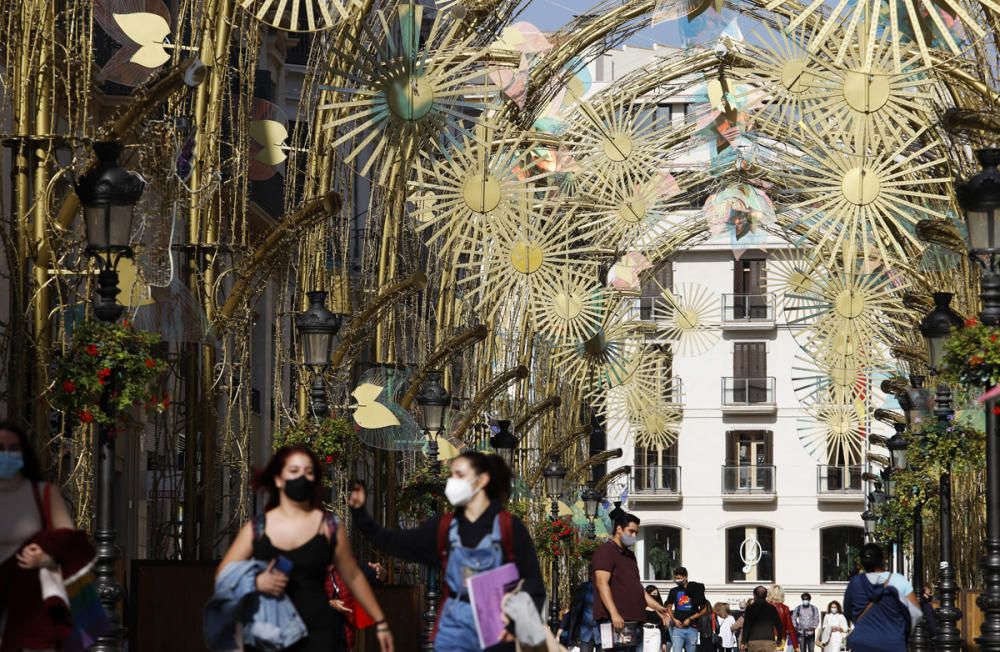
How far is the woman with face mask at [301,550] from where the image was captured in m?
10.0

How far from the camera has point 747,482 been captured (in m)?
81.9

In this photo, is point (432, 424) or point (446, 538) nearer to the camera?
point (446, 538)

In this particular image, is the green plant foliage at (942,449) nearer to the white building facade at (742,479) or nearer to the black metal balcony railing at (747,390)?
the white building facade at (742,479)

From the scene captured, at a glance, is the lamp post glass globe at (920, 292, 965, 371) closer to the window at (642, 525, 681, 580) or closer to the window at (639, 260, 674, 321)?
the window at (639, 260, 674, 321)

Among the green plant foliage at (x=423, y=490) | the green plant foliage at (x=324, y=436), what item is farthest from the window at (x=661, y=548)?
the green plant foliage at (x=324, y=436)

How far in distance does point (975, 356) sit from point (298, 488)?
289 inches

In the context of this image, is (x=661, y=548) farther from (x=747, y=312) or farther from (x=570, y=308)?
(x=570, y=308)

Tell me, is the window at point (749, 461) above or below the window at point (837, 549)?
above

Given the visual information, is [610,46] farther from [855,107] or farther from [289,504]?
[289,504]

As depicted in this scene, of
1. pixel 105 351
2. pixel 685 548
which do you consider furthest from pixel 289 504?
pixel 685 548

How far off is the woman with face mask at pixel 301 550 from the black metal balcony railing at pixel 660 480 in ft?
238

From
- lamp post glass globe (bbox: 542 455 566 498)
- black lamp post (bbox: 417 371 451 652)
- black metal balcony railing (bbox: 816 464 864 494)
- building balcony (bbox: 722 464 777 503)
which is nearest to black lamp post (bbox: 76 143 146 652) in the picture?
black lamp post (bbox: 417 371 451 652)

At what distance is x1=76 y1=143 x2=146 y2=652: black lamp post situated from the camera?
42.5 ft

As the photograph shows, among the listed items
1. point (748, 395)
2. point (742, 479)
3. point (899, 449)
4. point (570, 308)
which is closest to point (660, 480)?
point (742, 479)
